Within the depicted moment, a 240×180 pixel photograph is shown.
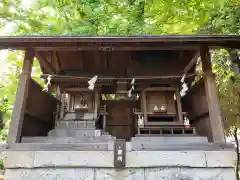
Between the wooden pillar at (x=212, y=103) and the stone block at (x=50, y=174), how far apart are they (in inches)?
104

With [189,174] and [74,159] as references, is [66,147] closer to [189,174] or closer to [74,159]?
[74,159]

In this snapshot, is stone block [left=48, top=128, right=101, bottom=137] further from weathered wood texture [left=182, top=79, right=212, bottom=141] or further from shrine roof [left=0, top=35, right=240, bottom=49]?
weathered wood texture [left=182, top=79, right=212, bottom=141]

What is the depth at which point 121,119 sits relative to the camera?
264 inches

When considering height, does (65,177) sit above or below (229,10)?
below

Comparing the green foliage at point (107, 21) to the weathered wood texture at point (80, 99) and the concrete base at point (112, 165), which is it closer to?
the weathered wood texture at point (80, 99)

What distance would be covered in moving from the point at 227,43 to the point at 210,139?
2224 millimetres

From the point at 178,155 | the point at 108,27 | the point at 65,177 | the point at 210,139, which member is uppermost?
the point at 108,27

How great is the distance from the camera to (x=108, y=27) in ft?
25.6

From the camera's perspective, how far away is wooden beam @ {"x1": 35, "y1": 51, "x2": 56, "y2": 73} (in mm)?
5492

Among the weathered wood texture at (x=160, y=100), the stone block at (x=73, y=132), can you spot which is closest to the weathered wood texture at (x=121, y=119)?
the weathered wood texture at (x=160, y=100)

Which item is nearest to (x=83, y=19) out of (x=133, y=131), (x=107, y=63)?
(x=107, y=63)

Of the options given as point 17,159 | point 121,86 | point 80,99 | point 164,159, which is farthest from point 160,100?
point 17,159

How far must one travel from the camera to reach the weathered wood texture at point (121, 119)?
657 centimetres

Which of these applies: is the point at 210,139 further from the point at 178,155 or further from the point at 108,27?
the point at 108,27
